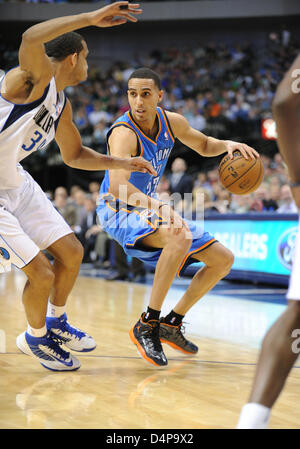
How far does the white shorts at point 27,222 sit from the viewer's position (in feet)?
10.5

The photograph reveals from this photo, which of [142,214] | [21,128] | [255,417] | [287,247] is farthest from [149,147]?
[287,247]

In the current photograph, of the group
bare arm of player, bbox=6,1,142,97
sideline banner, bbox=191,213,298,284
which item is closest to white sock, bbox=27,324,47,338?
bare arm of player, bbox=6,1,142,97

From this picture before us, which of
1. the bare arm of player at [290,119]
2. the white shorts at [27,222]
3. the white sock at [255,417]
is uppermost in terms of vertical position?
the bare arm of player at [290,119]

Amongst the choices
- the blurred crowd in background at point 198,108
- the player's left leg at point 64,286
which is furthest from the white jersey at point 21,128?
the blurred crowd in background at point 198,108

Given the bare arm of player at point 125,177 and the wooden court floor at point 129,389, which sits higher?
the bare arm of player at point 125,177

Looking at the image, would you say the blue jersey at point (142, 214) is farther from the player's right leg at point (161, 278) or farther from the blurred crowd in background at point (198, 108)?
the blurred crowd in background at point (198, 108)

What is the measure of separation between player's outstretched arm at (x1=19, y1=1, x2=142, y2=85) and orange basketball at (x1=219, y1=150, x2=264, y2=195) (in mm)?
1494

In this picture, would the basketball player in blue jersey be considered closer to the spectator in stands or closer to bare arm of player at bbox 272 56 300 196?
bare arm of player at bbox 272 56 300 196

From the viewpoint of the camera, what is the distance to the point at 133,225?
3984 mm

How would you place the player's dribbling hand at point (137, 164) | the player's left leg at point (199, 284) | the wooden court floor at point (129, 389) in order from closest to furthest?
1. the wooden court floor at point (129, 389)
2. the player's dribbling hand at point (137, 164)
3. the player's left leg at point (199, 284)

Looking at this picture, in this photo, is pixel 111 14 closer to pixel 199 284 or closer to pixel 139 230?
pixel 139 230

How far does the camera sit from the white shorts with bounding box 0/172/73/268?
126 inches

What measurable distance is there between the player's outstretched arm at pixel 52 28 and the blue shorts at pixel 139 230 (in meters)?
1.29

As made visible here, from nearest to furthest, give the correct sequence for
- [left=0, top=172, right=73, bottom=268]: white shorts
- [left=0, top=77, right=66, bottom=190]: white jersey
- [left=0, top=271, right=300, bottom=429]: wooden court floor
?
[left=0, top=271, right=300, bottom=429]: wooden court floor
[left=0, top=77, right=66, bottom=190]: white jersey
[left=0, top=172, right=73, bottom=268]: white shorts
